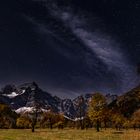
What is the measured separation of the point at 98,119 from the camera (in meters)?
106

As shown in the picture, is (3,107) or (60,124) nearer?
(3,107)

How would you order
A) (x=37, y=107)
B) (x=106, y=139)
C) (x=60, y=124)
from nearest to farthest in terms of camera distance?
(x=106, y=139), (x=37, y=107), (x=60, y=124)

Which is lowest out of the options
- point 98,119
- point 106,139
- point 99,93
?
point 106,139

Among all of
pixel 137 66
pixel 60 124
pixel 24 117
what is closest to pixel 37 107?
pixel 24 117

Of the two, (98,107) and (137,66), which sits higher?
(137,66)

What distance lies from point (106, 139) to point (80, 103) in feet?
295

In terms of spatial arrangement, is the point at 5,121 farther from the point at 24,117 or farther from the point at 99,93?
the point at 99,93

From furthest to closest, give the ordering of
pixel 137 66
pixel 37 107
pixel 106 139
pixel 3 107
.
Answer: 1. pixel 3 107
2. pixel 37 107
3. pixel 137 66
4. pixel 106 139

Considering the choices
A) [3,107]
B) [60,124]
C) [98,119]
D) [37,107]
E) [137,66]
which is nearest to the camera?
[137,66]

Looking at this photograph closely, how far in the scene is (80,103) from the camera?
148250 millimetres

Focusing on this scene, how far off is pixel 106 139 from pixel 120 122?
13941 centimetres

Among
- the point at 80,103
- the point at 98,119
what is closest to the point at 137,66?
the point at 98,119

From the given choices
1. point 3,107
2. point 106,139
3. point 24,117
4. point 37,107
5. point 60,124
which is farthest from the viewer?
point 60,124

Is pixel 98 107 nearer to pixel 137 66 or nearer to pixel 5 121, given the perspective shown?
pixel 137 66
